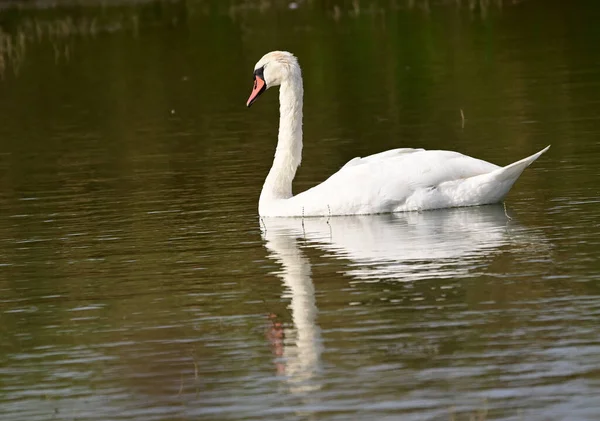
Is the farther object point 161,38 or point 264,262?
point 161,38

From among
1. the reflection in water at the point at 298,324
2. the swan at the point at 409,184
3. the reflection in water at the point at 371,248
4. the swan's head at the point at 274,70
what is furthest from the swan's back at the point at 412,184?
the swan's head at the point at 274,70

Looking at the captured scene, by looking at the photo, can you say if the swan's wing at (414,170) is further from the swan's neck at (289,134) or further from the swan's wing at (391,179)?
the swan's neck at (289,134)

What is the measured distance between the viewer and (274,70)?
14.1 meters

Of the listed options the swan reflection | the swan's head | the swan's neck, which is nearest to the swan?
the swan reflection

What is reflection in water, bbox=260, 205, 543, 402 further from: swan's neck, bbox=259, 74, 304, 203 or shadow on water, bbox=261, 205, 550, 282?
swan's neck, bbox=259, 74, 304, 203

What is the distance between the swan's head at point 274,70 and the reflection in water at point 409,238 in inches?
61.1

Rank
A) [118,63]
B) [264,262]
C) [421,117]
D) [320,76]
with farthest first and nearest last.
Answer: [118,63], [320,76], [421,117], [264,262]

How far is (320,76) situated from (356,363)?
19365mm

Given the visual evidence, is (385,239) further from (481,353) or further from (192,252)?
(481,353)

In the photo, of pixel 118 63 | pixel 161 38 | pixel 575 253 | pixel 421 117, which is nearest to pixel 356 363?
pixel 575 253

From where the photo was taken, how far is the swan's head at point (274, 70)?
14.1m

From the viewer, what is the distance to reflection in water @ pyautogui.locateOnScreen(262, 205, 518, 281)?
33.1 ft

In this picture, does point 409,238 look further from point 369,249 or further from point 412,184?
point 412,184

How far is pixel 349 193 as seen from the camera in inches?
500
